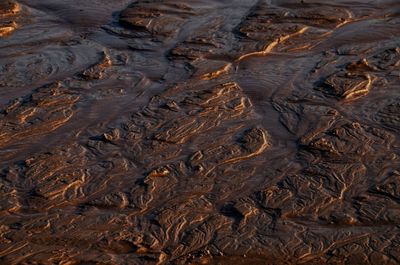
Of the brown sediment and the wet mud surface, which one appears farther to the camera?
→ the brown sediment

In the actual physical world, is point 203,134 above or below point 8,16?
below

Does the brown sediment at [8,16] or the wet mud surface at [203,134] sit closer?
the wet mud surface at [203,134]

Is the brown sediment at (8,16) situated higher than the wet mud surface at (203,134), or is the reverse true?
the brown sediment at (8,16)

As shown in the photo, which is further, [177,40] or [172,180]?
[177,40]

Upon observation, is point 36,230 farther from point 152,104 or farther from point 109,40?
point 109,40

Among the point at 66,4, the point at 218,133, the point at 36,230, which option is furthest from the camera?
the point at 66,4

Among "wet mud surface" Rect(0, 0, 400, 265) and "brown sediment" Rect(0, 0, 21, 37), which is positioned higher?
"brown sediment" Rect(0, 0, 21, 37)

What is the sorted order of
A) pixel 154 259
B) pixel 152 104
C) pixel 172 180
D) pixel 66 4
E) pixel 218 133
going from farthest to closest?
pixel 66 4 < pixel 152 104 < pixel 218 133 < pixel 172 180 < pixel 154 259

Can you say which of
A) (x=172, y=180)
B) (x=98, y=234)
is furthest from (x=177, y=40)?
(x=98, y=234)
